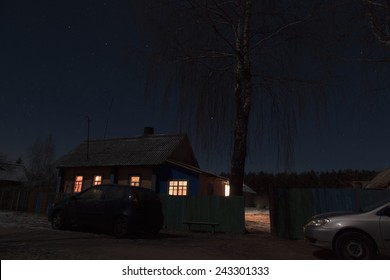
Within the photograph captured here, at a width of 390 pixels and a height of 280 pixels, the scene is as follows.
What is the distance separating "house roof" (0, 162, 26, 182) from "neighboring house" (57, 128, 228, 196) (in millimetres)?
28817

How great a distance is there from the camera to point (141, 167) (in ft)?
72.3

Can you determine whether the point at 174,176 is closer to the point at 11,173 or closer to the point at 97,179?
Answer: the point at 97,179

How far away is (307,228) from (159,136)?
18824 millimetres

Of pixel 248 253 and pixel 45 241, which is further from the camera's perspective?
pixel 45 241

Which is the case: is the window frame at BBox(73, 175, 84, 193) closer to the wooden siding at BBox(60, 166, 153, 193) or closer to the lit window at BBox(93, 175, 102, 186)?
the wooden siding at BBox(60, 166, 153, 193)

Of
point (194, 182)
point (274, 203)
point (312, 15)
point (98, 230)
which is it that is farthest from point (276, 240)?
point (194, 182)

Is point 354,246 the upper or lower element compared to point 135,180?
lower

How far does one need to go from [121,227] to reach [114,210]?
0.63 meters

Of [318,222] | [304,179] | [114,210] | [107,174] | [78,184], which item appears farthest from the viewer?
[304,179]

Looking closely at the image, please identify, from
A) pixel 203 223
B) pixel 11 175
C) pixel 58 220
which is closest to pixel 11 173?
pixel 11 175

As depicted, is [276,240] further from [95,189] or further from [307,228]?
[95,189]

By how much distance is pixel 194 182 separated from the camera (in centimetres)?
2088

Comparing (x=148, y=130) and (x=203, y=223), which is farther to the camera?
(x=148, y=130)
